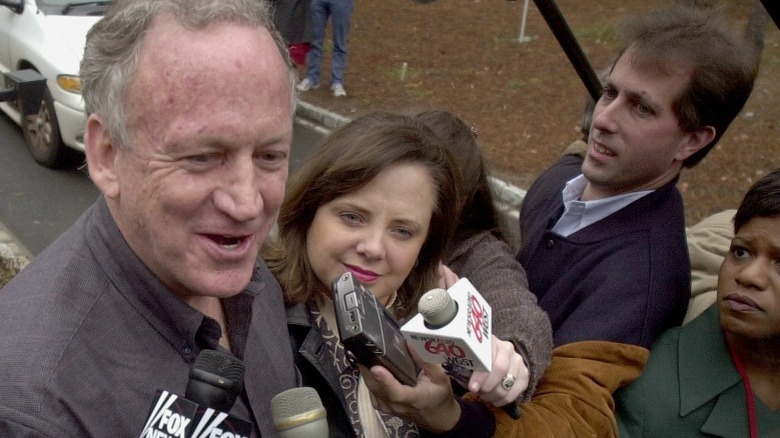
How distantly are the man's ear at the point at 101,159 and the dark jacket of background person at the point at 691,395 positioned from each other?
57.1 inches

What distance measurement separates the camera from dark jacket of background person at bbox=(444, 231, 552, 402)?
6.68 ft

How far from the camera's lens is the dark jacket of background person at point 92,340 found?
1347 millimetres

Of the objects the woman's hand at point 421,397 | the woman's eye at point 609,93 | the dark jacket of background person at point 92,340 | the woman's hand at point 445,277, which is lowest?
the woman's hand at point 445,277

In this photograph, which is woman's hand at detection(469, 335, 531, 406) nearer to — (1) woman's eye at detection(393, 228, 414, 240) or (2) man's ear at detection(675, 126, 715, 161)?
(1) woman's eye at detection(393, 228, 414, 240)

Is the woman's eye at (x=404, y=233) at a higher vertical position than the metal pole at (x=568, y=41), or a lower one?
lower

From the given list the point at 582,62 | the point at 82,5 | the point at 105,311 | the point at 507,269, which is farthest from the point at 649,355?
the point at 82,5

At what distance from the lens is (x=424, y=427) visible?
196cm

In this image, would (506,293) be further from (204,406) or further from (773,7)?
(204,406)

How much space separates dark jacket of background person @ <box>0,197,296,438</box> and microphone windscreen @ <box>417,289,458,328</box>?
0.46 metres

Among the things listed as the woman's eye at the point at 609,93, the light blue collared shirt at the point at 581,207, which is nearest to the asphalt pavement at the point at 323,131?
the light blue collared shirt at the point at 581,207

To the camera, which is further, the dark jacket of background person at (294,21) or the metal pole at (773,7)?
the dark jacket of background person at (294,21)

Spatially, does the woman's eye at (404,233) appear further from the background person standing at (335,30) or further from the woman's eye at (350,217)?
the background person standing at (335,30)

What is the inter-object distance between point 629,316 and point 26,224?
5.50m

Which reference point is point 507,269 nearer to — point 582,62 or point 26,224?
point 582,62
